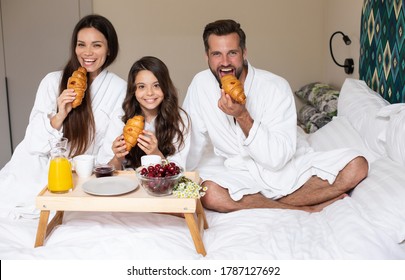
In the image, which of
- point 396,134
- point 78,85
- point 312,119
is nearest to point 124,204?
point 78,85

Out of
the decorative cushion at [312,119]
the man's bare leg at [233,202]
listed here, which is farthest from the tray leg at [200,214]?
the decorative cushion at [312,119]

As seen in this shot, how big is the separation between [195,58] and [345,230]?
284 cm

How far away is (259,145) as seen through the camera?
207 cm

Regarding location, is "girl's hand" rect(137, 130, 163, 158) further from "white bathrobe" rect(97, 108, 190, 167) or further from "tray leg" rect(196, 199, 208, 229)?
"tray leg" rect(196, 199, 208, 229)

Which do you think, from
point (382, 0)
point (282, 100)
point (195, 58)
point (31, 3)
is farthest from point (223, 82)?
point (31, 3)

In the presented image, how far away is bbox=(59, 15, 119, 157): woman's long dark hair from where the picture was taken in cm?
229

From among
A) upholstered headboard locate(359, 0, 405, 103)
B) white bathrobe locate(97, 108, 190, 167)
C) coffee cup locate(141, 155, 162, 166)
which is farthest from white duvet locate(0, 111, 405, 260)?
upholstered headboard locate(359, 0, 405, 103)

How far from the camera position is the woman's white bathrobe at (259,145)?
83.4 inches

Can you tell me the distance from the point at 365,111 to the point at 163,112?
1016 millimetres

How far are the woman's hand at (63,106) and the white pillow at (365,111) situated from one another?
4.56ft

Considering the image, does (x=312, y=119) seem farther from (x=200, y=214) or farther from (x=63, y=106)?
(x=63, y=106)

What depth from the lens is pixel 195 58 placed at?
431 cm

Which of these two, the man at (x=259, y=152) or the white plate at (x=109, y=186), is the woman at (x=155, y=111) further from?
the white plate at (x=109, y=186)

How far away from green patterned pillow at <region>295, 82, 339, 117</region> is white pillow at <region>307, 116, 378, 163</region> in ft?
1.67
